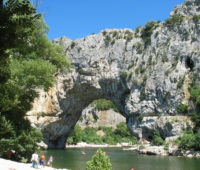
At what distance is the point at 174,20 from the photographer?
46.5 meters

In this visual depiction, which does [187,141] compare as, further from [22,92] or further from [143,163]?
[22,92]

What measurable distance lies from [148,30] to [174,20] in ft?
16.3

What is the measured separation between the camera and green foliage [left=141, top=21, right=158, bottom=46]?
48281mm

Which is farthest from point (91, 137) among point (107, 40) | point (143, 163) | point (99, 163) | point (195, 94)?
point (99, 163)

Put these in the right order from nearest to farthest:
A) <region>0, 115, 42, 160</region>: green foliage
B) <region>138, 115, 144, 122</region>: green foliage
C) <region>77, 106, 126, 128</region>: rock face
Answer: <region>0, 115, 42, 160</region>: green foliage, <region>138, 115, 144, 122</region>: green foliage, <region>77, 106, 126, 128</region>: rock face

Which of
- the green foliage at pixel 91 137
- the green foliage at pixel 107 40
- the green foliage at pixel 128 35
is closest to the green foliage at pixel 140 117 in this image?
the green foliage at pixel 128 35

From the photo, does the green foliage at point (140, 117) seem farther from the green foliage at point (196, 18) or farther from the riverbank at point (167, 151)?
the green foliage at point (196, 18)

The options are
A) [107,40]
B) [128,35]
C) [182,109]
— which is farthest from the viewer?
[107,40]

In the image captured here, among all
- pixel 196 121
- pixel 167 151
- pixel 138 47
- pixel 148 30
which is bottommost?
pixel 167 151

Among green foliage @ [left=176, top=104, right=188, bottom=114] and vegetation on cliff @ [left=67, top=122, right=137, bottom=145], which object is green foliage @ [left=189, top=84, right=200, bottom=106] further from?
vegetation on cliff @ [left=67, top=122, right=137, bottom=145]

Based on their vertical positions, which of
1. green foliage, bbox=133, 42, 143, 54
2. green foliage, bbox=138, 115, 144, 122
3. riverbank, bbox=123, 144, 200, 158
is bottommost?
riverbank, bbox=123, 144, 200, 158

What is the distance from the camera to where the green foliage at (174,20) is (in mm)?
46125

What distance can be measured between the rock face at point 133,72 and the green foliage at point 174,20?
6.7 inches

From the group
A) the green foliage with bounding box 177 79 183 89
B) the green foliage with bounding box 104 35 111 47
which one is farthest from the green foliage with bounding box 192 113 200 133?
the green foliage with bounding box 104 35 111 47
